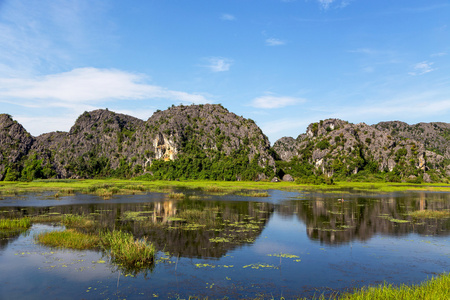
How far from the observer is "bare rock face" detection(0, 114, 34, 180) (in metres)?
156

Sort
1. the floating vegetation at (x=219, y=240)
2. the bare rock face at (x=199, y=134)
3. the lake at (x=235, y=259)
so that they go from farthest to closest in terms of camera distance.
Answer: the bare rock face at (x=199, y=134)
the floating vegetation at (x=219, y=240)
the lake at (x=235, y=259)

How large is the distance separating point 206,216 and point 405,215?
2318 cm

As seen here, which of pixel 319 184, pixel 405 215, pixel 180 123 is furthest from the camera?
pixel 180 123

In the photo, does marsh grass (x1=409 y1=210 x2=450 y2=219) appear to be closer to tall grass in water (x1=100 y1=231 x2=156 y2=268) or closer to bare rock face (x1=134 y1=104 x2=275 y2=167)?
tall grass in water (x1=100 y1=231 x2=156 y2=268)

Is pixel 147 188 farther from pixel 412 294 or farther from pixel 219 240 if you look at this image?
pixel 412 294

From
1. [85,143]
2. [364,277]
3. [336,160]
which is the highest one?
[85,143]

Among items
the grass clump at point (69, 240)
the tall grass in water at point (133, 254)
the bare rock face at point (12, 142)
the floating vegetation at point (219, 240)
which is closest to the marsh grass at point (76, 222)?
the grass clump at point (69, 240)

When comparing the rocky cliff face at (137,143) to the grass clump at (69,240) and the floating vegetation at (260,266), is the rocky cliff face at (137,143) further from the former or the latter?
the floating vegetation at (260,266)

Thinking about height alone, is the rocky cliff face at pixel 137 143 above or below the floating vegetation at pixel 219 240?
above

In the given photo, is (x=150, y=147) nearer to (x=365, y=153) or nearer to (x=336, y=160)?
(x=336, y=160)

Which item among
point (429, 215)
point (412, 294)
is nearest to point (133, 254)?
point (412, 294)

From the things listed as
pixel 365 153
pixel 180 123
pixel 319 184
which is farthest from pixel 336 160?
pixel 180 123

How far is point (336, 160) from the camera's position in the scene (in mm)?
156625

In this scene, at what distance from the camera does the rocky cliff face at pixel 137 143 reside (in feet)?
526
